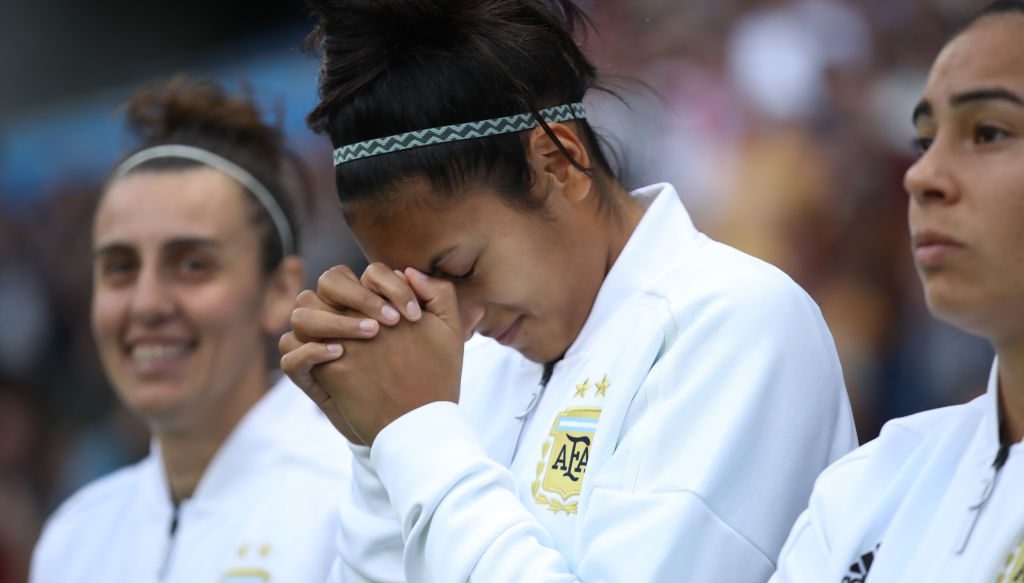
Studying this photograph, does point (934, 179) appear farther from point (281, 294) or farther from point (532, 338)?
point (281, 294)

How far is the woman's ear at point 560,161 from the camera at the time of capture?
2.28 m

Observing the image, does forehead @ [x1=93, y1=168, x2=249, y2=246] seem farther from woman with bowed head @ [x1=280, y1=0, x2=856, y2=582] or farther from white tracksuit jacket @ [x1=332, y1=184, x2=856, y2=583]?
white tracksuit jacket @ [x1=332, y1=184, x2=856, y2=583]

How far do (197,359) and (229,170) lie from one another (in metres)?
0.53

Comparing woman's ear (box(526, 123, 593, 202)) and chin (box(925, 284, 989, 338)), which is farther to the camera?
woman's ear (box(526, 123, 593, 202))

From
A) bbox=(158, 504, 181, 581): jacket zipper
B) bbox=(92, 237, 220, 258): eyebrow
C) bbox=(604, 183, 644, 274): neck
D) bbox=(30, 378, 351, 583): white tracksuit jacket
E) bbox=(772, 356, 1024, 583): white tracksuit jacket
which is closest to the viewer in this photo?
bbox=(772, 356, 1024, 583): white tracksuit jacket

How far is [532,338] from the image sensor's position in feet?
7.61

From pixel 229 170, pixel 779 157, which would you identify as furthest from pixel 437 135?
pixel 779 157

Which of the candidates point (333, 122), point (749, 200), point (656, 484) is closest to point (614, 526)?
point (656, 484)

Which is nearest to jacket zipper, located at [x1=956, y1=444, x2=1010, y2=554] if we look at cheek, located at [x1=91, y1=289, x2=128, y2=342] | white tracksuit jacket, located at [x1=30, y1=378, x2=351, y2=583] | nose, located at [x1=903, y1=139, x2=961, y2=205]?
nose, located at [x1=903, y1=139, x2=961, y2=205]

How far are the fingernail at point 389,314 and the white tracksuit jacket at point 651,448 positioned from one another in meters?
0.17

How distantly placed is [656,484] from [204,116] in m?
2.20

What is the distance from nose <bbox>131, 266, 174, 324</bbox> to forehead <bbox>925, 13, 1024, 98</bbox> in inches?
86.9

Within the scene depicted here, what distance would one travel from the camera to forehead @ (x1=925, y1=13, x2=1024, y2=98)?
5.63ft

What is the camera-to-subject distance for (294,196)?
12.4 feet
